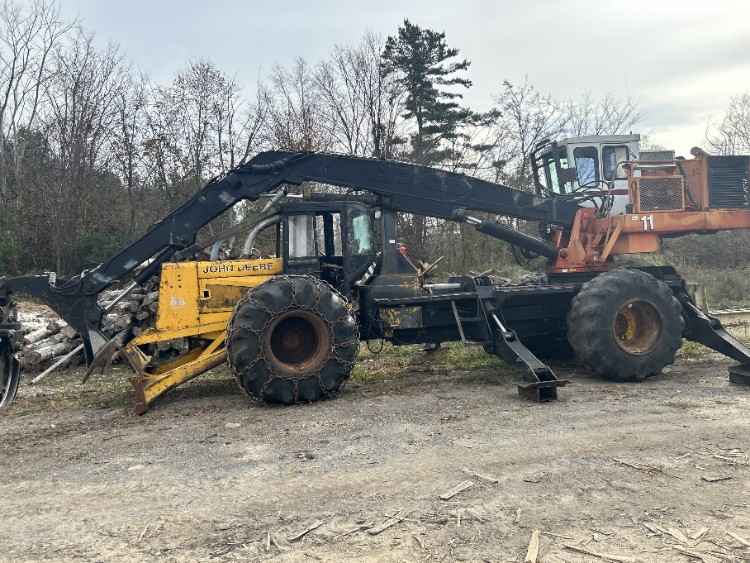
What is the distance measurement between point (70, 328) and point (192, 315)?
15.2 feet

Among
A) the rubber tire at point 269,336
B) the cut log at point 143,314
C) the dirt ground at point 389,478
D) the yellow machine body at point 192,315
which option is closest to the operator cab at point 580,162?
the dirt ground at point 389,478

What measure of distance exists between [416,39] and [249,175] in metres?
19.5

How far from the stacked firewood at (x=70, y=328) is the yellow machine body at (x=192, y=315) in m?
3.01

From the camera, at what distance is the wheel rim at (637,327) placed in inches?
298

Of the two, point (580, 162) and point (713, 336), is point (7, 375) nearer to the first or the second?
point (713, 336)

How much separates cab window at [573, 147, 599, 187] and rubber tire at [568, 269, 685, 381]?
370cm

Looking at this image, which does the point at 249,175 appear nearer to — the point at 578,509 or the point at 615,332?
the point at 615,332

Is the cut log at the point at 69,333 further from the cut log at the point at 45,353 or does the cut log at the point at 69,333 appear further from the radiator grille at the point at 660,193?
the radiator grille at the point at 660,193

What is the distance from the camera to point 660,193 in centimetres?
876

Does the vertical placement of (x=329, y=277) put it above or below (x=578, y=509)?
above

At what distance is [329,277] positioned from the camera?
7.94 metres

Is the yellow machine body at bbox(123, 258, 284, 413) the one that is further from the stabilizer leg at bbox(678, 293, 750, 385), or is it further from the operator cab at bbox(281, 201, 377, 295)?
the stabilizer leg at bbox(678, 293, 750, 385)

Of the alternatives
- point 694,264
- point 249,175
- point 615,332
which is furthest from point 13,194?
point 694,264

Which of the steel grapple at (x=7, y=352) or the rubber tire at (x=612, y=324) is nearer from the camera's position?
the steel grapple at (x=7, y=352)
